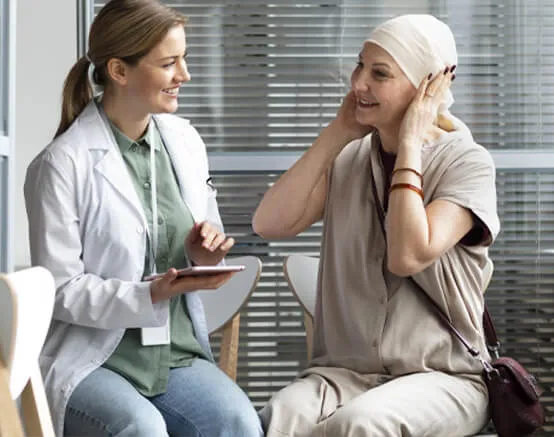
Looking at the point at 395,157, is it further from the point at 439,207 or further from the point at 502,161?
the point at 502,161

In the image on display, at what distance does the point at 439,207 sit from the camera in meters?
2.56

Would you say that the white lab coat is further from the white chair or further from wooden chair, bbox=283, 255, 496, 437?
the white chair

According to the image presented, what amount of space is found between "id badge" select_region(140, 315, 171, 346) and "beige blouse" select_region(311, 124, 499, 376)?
448mm

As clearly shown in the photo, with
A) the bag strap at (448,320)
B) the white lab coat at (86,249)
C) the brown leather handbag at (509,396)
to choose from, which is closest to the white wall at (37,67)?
the white lab coat at (86,249)

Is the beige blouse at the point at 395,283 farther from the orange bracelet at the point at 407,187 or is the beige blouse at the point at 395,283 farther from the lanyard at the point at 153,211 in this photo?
the lanyard at the point at 153,211

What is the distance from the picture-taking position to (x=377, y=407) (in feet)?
7.75

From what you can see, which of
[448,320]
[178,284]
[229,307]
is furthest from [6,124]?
[448,320]

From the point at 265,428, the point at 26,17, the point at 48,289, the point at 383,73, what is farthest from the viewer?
the point at 26,17

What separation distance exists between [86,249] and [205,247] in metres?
0.30

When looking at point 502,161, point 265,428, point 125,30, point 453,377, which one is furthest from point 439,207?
point 502,161

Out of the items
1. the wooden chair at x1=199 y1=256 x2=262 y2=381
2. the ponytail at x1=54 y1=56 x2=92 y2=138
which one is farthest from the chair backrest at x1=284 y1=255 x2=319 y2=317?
the ponytail at x1=54 y1=56 x2=92 y2=138

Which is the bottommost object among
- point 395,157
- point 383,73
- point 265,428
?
point 265,428

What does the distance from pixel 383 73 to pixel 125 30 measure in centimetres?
69

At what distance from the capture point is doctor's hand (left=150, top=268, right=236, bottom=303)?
2404 mm
